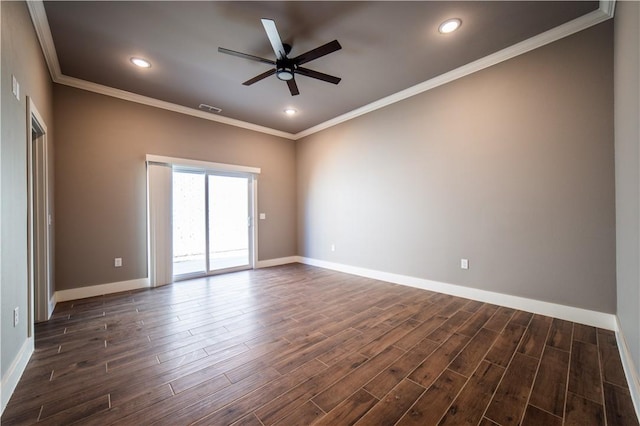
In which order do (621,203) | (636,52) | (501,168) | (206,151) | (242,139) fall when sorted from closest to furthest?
(636,52)
(621,203)
(501,168)
(206,151)
(242,139)

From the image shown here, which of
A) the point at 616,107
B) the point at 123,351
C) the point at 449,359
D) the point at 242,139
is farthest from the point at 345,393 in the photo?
the point at 242,139

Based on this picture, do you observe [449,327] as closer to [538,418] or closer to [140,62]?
[538,418]

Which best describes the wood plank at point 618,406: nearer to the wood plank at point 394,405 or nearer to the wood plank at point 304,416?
the wood plank at point 394,405

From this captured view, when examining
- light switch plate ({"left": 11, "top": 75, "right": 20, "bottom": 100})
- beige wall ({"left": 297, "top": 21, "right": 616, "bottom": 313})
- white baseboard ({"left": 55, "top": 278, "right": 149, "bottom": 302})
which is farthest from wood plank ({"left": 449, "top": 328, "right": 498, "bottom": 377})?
white baseboard ({"left": 55, "top": 278, "right": 149, "bottom": 302})

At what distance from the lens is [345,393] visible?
1578 millimetres

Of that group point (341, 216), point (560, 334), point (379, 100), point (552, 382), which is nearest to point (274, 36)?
point (379, 100)

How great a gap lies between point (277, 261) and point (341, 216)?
1.83 m

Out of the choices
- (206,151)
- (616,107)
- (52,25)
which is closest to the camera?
(616,107)

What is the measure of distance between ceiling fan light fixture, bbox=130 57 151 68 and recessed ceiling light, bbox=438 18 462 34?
333 centimetres

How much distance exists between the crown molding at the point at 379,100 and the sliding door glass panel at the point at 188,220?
1.18 metres

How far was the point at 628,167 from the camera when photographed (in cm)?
177

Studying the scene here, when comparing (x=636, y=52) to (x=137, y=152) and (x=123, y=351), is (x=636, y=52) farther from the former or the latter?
(x=137, y=152)

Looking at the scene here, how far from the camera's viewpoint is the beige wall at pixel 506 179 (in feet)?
7.97

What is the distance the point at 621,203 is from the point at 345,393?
8.52ft
